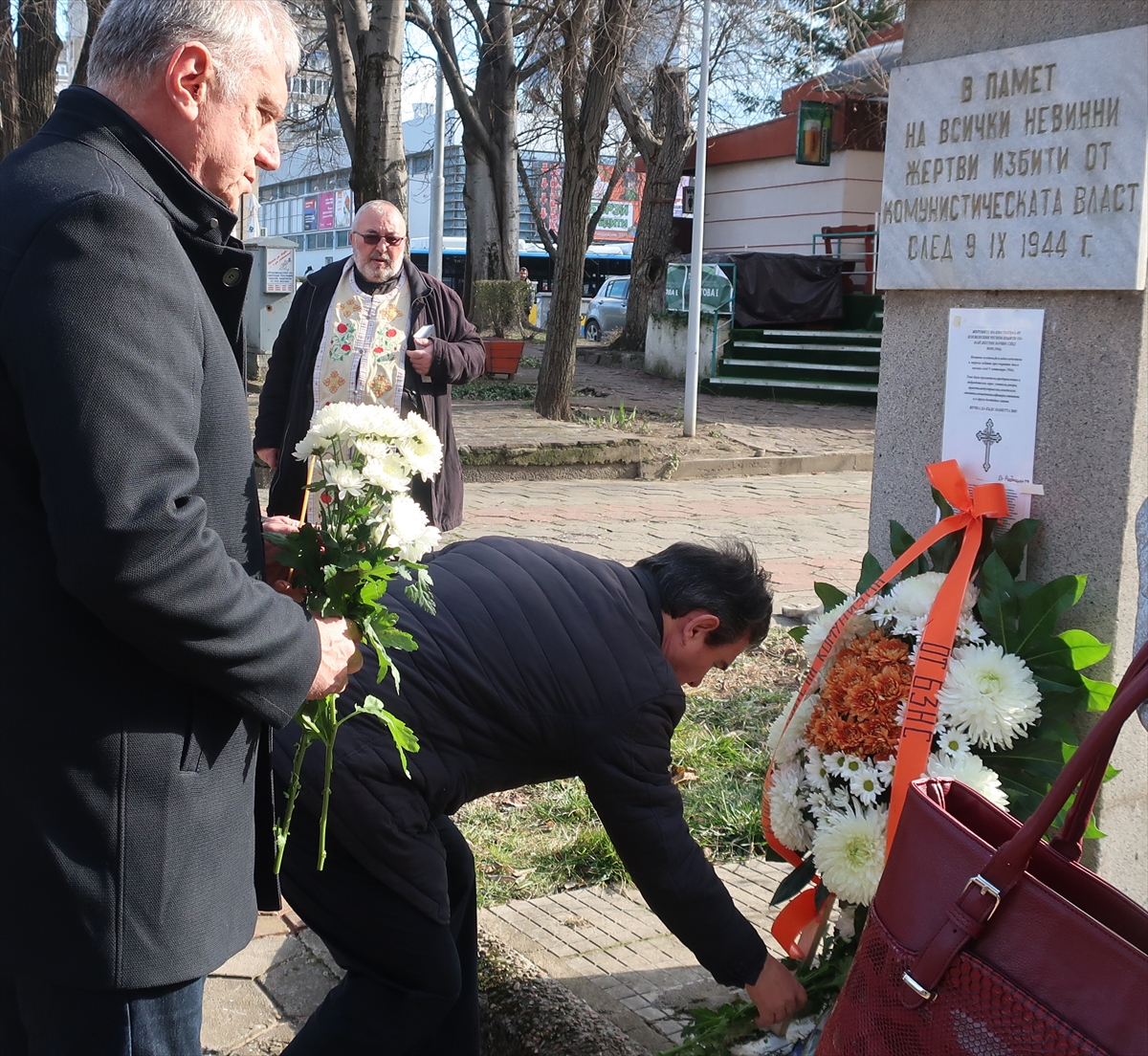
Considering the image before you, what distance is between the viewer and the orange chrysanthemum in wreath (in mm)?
2482

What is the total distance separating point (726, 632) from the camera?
8.39ft

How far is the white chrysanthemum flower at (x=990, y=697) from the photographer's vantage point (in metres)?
2.37

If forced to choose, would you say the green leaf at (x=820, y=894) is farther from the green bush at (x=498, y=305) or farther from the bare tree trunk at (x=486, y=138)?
the bare tree trunk at (x=486, y=138)

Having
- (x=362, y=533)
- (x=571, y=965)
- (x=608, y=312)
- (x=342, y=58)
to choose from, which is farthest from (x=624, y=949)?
(x=608, y=312)

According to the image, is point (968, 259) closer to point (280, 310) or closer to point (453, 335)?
point (453, 335)

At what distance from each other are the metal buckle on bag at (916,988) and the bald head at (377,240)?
4.38 meters

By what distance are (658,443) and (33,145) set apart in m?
9.96

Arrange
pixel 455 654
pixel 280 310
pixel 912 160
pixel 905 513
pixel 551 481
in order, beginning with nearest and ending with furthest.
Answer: pixel 455 654, pixel 912 160, pixel 905 513, pixel 551 481, pixel 280 310

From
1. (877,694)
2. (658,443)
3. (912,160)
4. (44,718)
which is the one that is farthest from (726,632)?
(658,443)

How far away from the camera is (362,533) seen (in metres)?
1.94

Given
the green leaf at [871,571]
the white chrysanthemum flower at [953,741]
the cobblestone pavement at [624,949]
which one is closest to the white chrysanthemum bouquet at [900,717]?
the white chrysanthemum flower at [953,741]

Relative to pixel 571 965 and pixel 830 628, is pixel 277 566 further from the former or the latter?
pixel 571 965

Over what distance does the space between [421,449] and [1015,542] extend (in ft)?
4.32

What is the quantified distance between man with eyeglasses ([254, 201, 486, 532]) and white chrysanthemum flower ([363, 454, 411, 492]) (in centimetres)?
320
